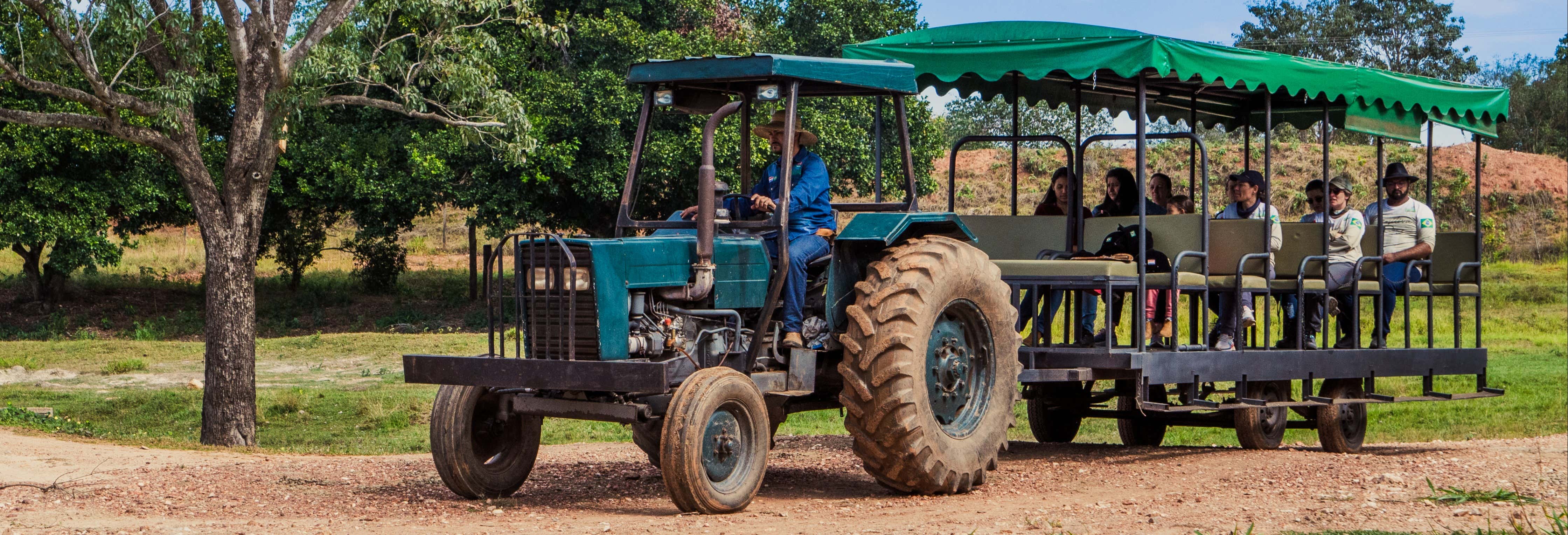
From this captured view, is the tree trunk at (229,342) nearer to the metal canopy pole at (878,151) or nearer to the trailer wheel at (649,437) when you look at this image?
the trailer wheel at (649,437)

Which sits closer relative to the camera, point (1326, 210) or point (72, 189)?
point (1326, 210)

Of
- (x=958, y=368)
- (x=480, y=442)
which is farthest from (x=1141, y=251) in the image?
(x=480, y=442)

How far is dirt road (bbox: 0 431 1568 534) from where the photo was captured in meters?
6.75

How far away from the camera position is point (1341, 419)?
11297mm

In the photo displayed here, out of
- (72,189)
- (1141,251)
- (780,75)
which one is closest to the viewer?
(780,75)

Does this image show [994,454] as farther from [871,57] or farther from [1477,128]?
[1477,128]

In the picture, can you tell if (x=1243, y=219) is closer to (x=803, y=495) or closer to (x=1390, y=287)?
(x=1390, y=287)

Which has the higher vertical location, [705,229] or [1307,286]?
[705,229]

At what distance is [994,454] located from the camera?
27.5ft

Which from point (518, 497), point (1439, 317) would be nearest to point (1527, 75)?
point (1439, 317)

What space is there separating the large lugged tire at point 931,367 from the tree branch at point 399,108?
7831mm

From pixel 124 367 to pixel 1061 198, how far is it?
15397 mm

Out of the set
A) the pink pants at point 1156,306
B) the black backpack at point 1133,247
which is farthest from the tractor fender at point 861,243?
the pink pants at point 1156,306

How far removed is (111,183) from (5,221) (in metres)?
1.77
